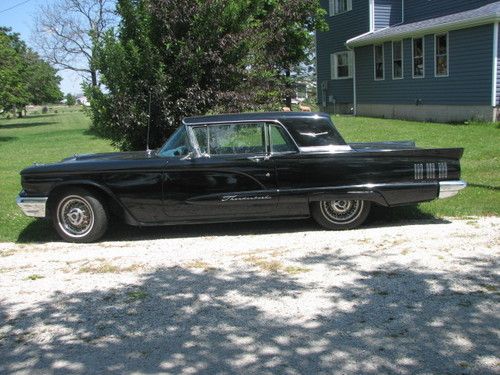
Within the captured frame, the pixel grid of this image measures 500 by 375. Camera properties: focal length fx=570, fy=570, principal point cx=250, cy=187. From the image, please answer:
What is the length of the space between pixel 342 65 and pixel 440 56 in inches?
316

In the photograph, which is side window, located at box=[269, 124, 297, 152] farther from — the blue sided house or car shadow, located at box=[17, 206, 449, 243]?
the blue sided house

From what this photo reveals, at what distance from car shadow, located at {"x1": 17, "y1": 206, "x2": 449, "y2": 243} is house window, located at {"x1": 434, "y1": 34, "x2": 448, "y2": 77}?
45.7ft

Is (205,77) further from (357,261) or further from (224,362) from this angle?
(224,362)

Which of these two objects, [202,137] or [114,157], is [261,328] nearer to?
[202,137]

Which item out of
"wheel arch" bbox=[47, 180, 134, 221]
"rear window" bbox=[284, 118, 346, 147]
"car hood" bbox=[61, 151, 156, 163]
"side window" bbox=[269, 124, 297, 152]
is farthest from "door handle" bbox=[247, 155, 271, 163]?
"wheel arch" bbox=[47, 180, 134, 221]

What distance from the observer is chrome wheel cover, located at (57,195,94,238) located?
258 inches

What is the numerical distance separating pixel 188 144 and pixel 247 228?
129 cm

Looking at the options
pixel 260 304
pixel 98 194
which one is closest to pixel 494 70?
pixel 98 194

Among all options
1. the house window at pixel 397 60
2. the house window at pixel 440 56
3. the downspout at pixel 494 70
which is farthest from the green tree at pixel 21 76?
the downspout at pixel 494 70

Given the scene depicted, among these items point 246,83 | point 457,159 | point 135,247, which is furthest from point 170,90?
point 457,159

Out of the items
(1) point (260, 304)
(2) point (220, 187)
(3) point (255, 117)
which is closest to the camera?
(1) point (260, 304)

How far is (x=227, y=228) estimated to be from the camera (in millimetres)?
7098

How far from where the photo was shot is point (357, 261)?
535cm

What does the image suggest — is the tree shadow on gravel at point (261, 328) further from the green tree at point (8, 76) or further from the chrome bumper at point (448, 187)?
the green tree at point (8, 76)
